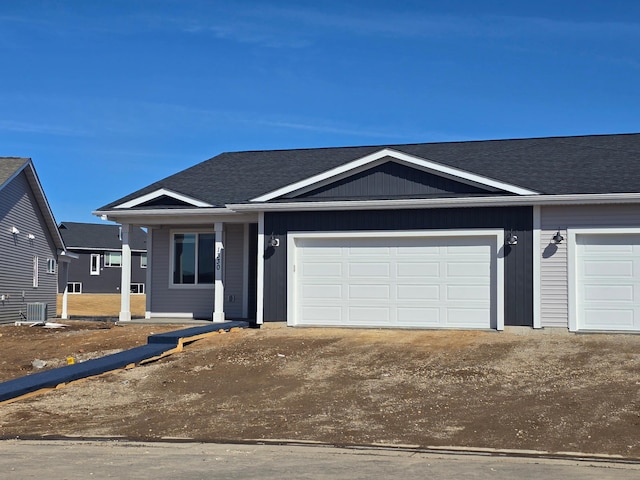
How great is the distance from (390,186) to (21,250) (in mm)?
15825

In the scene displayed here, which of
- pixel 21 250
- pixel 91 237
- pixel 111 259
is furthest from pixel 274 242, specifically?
Answer: pixel 91 237

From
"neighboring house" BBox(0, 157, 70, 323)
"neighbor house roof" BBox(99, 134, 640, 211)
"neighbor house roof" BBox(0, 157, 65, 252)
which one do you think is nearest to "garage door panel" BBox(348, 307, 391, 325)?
"neighbor house roof" BBox(99, 134, 640, 211)

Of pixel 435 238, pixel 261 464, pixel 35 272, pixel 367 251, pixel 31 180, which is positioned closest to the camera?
pixel 261 464

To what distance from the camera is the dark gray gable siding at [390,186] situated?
18.5 meters

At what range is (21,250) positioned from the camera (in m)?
29.0

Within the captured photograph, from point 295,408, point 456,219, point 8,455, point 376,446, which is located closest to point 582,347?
point 456,219

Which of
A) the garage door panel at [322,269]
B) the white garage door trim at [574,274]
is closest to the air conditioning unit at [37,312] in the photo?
the garage door panel at [322,269]

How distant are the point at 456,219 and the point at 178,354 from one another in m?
6.78

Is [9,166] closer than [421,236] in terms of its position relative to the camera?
No

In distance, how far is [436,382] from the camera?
13.4 meters

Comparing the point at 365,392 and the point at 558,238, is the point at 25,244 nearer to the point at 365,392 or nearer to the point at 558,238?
the point at 558,238

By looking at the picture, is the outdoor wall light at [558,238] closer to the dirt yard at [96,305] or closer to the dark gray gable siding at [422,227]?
the dark gray gable siding at [422,227]

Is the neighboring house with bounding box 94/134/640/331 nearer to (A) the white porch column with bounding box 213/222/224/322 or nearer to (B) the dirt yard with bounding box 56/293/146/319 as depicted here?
(A) the white porch column with bounding box 213/222/224/322

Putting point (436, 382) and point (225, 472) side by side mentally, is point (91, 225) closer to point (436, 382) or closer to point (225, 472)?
point (436, 382)
